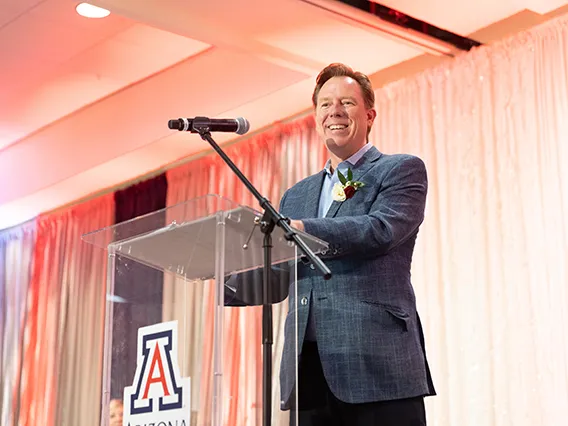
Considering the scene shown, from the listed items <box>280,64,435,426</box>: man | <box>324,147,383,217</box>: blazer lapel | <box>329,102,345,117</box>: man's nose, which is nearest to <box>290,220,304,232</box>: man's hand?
<box>280,64,435,426</box>: man

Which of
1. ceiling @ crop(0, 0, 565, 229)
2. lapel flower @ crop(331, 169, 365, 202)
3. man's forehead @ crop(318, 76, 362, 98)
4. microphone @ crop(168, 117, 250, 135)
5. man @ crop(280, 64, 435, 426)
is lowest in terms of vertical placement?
man @ crop(280, 64, 435, 426)

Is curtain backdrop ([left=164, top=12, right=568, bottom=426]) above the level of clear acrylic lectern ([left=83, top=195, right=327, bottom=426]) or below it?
above

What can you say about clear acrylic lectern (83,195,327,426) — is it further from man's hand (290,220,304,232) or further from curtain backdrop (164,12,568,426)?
curtain backdrop (164,12,568,426)

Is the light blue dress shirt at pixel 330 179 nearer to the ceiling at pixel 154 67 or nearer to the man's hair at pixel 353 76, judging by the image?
the man's hair at pixel 353 76

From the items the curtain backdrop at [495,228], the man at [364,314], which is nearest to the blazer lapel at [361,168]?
the man at [364,314]

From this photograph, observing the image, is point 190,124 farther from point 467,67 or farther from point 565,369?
point 467,67

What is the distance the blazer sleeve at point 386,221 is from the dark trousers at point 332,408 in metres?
0.32

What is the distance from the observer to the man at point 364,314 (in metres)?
2.52

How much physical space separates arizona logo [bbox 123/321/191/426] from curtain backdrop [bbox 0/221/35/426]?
257 inches

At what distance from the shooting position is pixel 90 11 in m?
5.77

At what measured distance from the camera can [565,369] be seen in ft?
15.2

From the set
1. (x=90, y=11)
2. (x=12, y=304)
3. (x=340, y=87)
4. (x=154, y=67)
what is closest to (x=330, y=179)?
(x=340, y=87)

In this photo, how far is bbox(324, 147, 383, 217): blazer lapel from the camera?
2.73 m

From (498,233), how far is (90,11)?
2.74m
